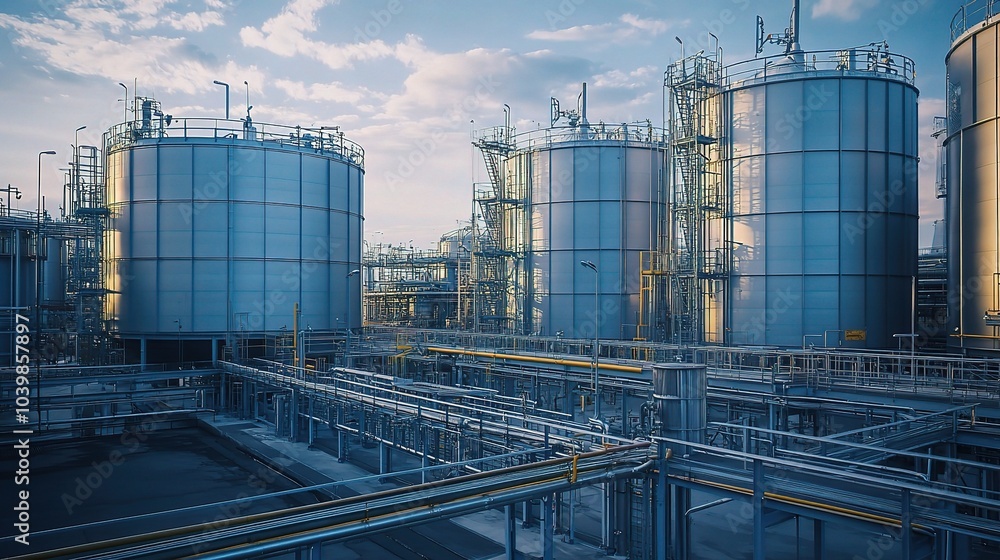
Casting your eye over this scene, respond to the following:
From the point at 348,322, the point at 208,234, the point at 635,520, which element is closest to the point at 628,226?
the point at 348,322

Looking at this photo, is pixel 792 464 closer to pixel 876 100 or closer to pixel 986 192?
pixel 986 192

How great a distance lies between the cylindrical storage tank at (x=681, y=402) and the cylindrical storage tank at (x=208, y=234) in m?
25.9

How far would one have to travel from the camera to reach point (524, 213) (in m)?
41.2

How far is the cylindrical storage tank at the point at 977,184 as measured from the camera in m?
22.4

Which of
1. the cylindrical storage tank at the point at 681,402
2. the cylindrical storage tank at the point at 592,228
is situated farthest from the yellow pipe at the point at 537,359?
the cylindrical storage tank at the point at 681,402

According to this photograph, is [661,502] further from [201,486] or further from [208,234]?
[208,234]

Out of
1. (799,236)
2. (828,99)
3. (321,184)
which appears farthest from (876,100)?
(321,184)

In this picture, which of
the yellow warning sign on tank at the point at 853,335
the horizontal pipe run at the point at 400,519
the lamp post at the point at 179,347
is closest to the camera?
the horizontal pipe run at the point at 400,519

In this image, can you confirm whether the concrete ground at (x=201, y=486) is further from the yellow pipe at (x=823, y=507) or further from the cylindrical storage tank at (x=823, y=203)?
the cylindrical storage tank at (x=823, y=203)

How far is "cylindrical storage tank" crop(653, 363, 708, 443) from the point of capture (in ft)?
42.4

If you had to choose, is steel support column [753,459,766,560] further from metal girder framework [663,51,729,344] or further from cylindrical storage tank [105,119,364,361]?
cylindrical storage tank [105,119,364,361]

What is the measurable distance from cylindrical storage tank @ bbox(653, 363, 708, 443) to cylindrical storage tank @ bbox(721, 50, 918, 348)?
682 inches

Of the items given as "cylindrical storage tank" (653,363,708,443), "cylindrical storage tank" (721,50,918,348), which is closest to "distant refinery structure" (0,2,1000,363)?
"cylindrical storage tank" (721,50,918,348)

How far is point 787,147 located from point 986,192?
26.2 feet
